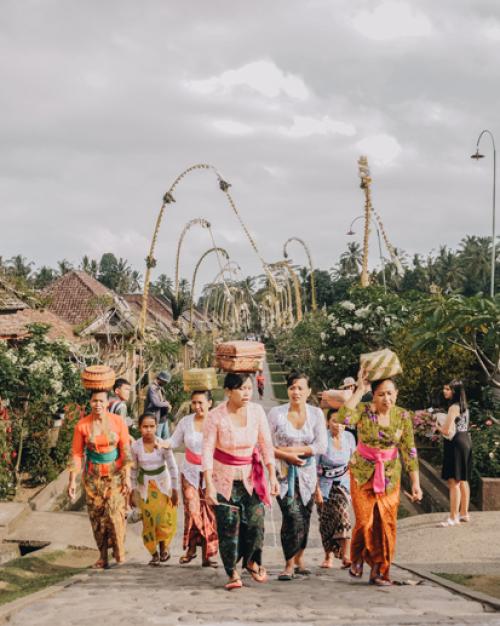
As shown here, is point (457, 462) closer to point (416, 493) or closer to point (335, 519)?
point (335, 519)

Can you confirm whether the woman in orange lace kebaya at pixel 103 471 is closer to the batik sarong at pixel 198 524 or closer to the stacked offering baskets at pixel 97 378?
the stacked offering baskets at pixel 97 378

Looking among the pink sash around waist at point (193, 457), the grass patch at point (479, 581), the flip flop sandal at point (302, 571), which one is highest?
the pink sash around waist at point (193, 457)

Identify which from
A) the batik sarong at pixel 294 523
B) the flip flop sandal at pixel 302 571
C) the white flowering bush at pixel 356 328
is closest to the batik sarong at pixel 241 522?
the batik sarong at pixel 294 523

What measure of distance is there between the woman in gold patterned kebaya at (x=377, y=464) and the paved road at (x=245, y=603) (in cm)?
36

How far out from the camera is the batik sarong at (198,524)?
26.7ft

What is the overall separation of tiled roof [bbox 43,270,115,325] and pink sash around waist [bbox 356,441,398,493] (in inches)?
1253

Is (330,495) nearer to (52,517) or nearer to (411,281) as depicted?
(52,517)

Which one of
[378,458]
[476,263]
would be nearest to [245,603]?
[378,458]

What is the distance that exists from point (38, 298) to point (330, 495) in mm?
9651

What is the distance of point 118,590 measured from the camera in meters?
6.41

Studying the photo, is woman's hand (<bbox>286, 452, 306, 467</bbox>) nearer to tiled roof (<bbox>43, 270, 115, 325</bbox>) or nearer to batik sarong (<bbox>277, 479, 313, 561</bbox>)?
batik sarong (<bbox>277, 479, 313, 561</bbox>)

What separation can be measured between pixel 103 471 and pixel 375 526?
259cm

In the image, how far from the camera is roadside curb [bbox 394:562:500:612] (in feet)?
18.6

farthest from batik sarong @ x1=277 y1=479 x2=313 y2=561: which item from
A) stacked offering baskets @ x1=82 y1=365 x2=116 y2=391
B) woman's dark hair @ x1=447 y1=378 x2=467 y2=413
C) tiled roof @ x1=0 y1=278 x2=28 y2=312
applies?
tiled roof @ x1=0 y1=278 x2=28 y2=312
